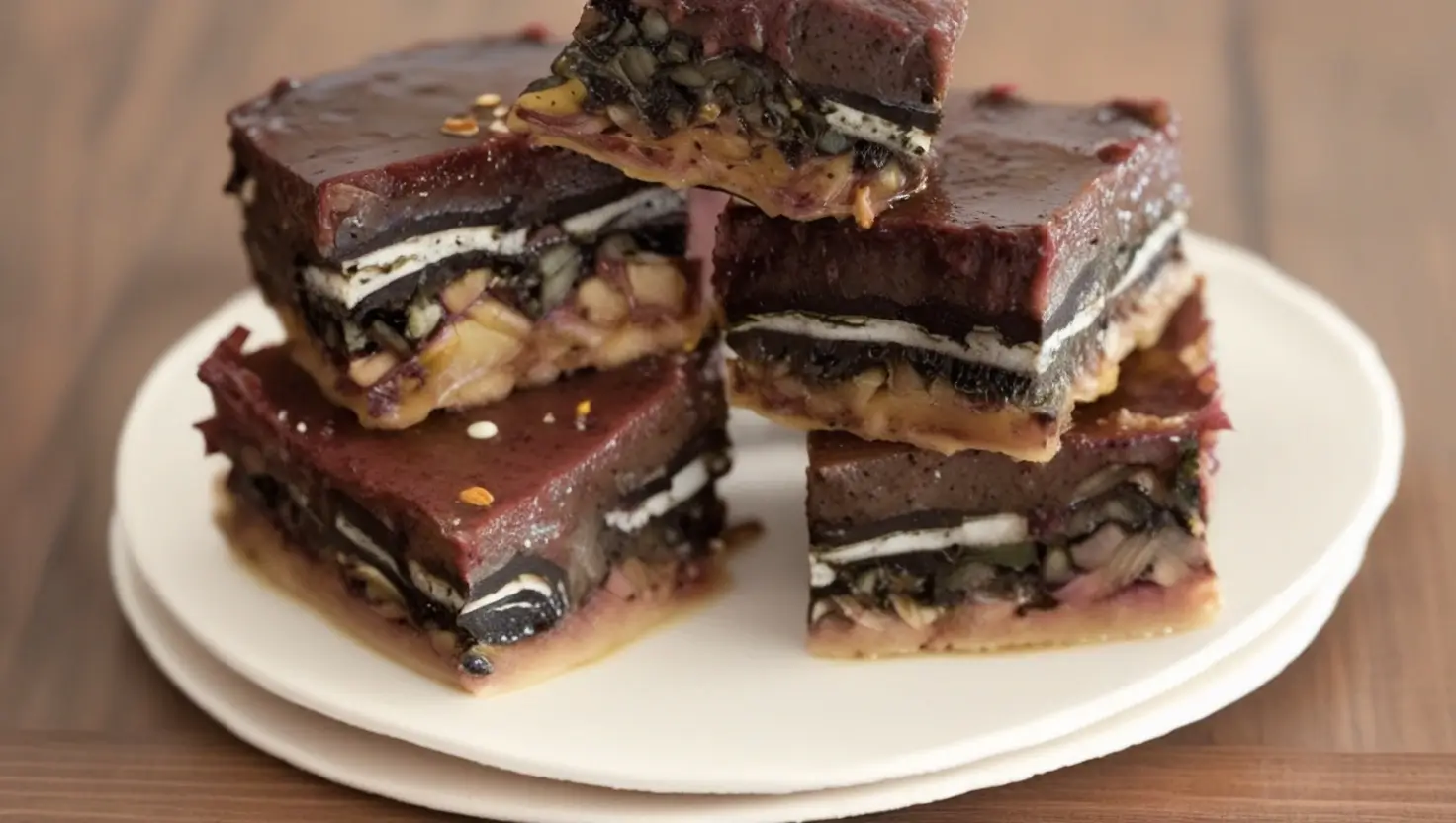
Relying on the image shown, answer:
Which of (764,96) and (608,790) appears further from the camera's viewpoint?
(764,96)

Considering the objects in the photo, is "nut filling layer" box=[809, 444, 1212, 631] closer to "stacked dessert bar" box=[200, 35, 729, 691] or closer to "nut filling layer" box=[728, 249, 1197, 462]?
"nut filling layer" box=[728, 249, 1197, 462]

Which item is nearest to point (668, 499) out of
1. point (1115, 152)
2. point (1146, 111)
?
point (1115, 152)

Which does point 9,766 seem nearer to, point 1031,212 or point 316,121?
point 316,121

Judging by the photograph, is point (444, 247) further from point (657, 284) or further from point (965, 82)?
point (965, 82)

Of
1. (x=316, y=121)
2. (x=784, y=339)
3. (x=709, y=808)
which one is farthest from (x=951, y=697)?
(x=316, y=121)

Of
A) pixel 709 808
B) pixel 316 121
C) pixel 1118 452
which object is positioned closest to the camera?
pixel 709 808

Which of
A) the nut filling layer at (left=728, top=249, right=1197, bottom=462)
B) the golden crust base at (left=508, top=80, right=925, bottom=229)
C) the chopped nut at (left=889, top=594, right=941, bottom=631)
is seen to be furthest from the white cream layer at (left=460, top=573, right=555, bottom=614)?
the golden crust base at (left=508, top=80, right=925, bottom=229)

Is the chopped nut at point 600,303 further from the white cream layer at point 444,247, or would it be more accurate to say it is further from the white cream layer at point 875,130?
the white cream layer at point 875,130
